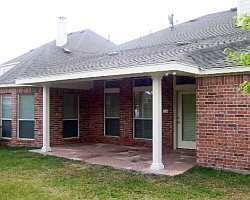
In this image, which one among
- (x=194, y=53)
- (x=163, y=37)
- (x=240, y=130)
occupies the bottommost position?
(x=240, y=130)

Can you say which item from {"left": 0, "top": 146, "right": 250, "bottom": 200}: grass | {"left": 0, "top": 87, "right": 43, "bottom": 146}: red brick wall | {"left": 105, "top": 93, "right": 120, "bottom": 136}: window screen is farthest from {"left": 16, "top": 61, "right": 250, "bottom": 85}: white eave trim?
{"left": 105, "top": 93, "right": 120, "bottom": 136}: window screen

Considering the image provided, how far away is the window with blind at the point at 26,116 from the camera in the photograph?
40.3 ft

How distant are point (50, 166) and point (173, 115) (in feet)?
15.3

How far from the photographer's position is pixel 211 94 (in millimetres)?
7695

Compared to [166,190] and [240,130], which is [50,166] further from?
[240,130]

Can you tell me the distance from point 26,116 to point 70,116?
1792mm

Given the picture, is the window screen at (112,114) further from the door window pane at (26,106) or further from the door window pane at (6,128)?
the door window pane at (6,128)

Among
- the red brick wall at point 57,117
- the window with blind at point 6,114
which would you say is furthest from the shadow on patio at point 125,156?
the window with blind at point 6,114

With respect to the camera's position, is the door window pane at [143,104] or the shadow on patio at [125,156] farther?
the door window pane at [143,104]

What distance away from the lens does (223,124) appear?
7488mm

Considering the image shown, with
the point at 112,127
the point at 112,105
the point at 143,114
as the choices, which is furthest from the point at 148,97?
the point at 112,127

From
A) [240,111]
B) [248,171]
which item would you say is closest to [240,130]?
[240,111]

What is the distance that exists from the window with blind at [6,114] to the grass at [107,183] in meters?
4.92

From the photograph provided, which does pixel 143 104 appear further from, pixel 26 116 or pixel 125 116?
pixel 26 116
